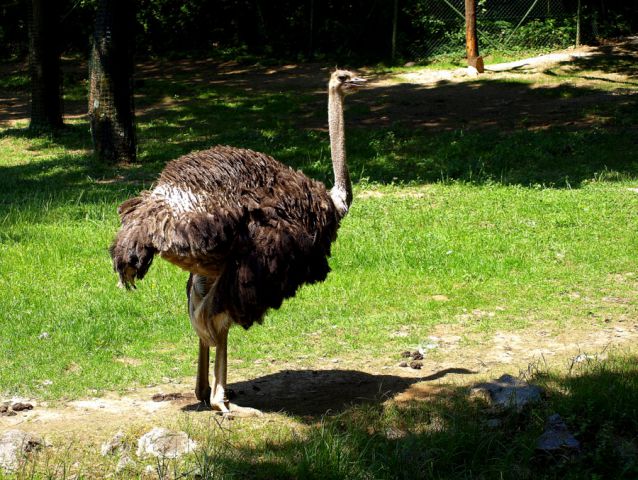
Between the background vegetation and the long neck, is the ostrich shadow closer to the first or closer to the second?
the long neck

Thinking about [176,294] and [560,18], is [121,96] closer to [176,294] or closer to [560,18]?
[176,294]

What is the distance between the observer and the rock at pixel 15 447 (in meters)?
4.71

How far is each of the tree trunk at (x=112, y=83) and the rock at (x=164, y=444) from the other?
33.3 ft

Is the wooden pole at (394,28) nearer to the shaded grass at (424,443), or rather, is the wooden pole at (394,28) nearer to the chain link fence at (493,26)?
the chain link fence at (493,26)

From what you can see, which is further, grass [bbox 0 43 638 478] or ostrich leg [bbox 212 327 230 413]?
ostrich leg [bbox 212 327 230 413]

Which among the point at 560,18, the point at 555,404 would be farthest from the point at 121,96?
the point at 560,18

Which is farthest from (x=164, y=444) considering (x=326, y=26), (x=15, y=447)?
(x=326, y=26)

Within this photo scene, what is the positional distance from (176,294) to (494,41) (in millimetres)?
15678

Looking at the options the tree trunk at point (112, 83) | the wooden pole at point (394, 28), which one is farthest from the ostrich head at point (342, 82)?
the wooden pole at point (394, 28)

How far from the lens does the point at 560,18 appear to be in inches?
883

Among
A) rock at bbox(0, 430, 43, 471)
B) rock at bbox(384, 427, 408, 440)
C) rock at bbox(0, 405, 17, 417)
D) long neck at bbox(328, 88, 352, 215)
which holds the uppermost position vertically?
long neck at bbox(328, 88, 352, 215)

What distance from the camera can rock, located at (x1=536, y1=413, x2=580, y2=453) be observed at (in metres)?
4.94

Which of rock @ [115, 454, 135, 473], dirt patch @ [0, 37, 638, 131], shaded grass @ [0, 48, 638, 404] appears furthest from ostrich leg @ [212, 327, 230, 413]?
dirt patch @ [0, 37, 638, 131]

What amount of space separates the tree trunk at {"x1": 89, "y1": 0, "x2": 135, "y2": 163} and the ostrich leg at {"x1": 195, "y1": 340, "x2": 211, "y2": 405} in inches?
353
